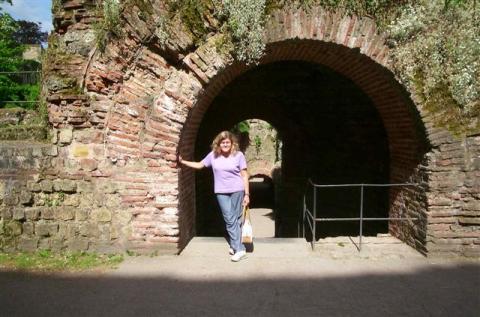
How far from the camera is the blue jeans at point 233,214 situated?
4.74 metres

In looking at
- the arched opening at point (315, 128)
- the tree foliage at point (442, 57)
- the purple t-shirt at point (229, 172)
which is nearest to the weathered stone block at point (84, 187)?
the purple t-shirt at point (229, 172)

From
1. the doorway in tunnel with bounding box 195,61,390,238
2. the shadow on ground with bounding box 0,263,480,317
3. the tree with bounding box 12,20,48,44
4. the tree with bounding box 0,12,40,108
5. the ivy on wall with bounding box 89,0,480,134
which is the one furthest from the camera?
the tree with bounding box 12,20,48,44

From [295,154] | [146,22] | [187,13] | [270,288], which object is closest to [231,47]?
[187,13]

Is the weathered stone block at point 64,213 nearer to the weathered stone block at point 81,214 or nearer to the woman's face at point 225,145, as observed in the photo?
the weathered stone block at point 81,214

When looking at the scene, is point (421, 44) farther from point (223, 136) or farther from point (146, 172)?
point (146, 172)

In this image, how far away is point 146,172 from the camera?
4.63 meters

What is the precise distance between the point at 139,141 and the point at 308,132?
5.35m

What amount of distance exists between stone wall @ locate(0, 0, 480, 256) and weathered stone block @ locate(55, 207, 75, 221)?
0.01 metres

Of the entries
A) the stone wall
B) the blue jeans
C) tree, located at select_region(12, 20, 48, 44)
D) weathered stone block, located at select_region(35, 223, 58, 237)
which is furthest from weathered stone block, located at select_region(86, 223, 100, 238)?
tree, located at select_region(12, 20, 48, 44)

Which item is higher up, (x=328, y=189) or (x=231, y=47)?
(x=231, y=47)

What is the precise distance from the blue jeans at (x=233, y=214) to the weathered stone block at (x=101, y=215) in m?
1.32

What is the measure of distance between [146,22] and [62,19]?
1.10 m

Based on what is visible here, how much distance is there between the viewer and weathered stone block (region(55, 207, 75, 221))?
4.73m

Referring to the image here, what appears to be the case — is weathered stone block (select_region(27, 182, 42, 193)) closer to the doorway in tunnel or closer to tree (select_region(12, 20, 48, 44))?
the doorway in tunnel
